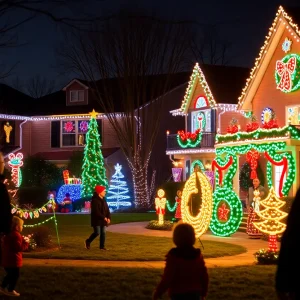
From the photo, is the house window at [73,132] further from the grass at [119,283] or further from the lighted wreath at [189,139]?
the grass at [119,283]

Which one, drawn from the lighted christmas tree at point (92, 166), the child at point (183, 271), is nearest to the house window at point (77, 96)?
the lighted christmas tree at point (92, 166)

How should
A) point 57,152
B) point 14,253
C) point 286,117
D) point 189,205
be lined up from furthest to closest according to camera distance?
point 57,152 < point 286,117 < point 189,205 < point 14,253

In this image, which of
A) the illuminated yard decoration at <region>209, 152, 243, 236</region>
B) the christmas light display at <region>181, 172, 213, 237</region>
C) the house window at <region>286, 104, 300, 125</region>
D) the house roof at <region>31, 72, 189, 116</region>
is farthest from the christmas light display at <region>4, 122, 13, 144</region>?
the christmas light display at <region>181, 172, 213, 237</region>

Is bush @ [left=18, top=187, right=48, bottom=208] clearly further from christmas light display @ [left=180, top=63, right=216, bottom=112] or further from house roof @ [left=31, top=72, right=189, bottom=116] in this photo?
christmas light display @ [left=180, top=63, right=216, bottom=112]

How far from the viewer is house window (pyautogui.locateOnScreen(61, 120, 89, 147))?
47094mm

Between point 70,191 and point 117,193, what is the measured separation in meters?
2.75

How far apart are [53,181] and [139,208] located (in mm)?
7066

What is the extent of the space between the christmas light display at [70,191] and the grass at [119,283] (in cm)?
2683

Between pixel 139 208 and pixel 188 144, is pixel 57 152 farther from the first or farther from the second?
pixel 188 144

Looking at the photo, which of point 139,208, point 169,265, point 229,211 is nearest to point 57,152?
point 139,208

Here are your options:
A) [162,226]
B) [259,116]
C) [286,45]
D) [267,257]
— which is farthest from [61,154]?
[267,257]

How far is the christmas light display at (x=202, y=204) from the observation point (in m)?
19.0

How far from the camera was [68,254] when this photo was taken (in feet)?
54.9

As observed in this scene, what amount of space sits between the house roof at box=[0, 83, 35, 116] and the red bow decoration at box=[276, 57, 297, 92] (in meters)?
24.5
